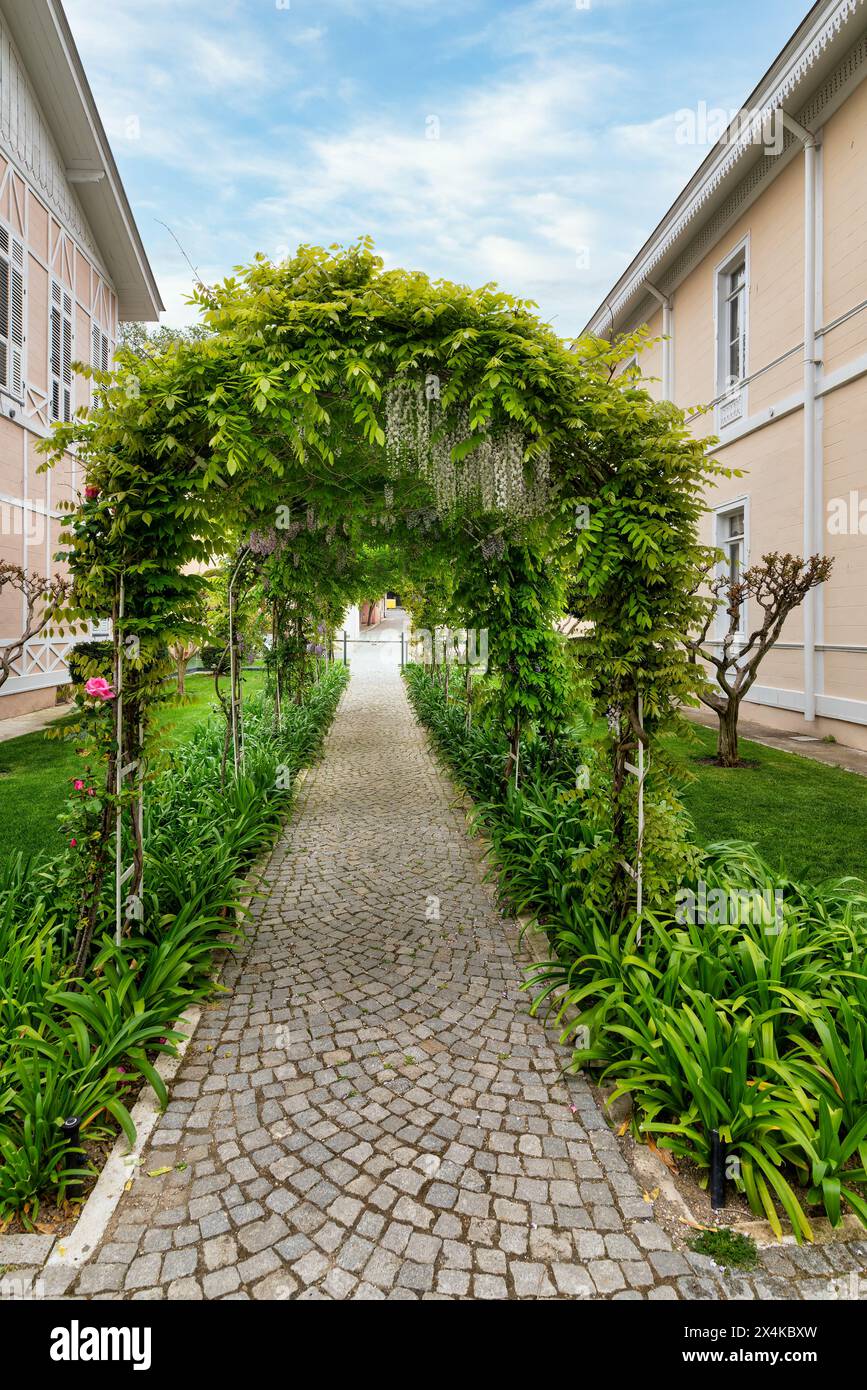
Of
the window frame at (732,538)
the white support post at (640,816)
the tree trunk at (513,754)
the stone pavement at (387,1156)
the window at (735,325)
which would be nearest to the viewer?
the stone pavement at (387,1156)

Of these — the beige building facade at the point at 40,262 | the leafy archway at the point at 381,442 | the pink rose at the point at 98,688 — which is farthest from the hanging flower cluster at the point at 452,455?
the beige building facade at the point at 40,262

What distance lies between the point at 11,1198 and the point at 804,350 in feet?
35.8

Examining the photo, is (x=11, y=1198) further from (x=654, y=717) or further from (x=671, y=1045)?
(x=654, y=717)

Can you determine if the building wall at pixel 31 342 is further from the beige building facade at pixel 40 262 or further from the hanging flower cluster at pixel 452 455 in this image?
the hanging flower cluster at pixel 452 455

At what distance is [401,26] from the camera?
6914mm

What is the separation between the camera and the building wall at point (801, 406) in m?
7.61

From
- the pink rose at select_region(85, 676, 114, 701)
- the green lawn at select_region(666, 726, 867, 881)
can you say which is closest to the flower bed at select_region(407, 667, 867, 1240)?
the green lawn at select_region(666, 726, 867, 881)

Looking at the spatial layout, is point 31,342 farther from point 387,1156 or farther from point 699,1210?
point 699,1210

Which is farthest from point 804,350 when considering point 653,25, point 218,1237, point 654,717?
point 218,1237

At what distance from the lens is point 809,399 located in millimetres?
8305

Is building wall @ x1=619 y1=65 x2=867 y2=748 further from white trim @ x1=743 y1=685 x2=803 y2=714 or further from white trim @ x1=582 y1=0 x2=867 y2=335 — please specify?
white trim @ x1=582 y1=0 x2=867 y2=335

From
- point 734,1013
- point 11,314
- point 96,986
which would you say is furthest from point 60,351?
point 734,1013

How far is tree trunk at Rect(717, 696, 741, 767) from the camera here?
699 centimetres

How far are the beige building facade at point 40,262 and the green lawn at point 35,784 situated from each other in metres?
2.68
